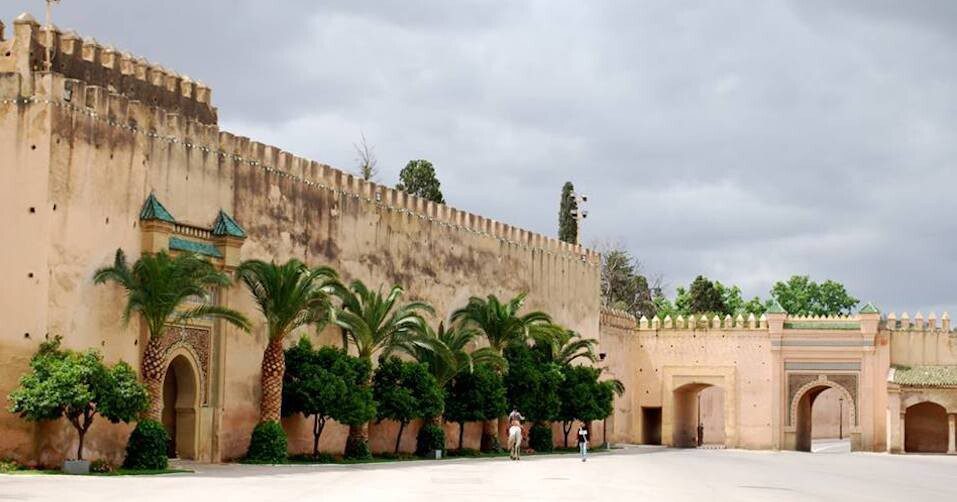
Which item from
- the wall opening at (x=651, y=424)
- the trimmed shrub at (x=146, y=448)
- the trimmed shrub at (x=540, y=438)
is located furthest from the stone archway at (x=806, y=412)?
the trimmed shrub at (x=146, y=448)

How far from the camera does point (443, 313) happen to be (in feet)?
118

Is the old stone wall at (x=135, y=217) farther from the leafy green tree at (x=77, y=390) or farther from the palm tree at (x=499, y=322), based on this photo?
the palm tree at (x=499, y=322)

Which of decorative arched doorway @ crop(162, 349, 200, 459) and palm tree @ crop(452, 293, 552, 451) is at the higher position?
palm tree @ crop(452, 293, 552, 451)

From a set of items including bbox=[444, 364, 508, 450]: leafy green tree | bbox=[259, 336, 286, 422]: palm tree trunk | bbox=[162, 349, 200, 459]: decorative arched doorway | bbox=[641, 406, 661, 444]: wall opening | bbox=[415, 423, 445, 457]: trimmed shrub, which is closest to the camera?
bbox=[162, 349, 200, 459]: decorative arched doorway

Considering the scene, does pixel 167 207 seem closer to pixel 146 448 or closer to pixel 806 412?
pixel 146 448

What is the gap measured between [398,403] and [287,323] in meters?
4.36

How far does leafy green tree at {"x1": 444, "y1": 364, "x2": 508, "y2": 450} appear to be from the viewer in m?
34.0

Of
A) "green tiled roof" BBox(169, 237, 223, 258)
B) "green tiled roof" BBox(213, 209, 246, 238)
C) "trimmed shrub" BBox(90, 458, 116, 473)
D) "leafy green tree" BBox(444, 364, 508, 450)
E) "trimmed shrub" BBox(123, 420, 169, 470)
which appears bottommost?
"trimmed shrub" BBox(90, 458, 116, 473)

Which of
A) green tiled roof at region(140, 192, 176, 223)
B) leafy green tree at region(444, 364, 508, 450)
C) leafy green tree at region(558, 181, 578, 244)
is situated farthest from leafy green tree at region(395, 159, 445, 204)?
green tiled roof at region(140, 192, 176, 223)

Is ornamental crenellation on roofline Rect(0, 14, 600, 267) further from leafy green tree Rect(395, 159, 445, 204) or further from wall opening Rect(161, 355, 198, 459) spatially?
leafy green tree Rect(395, 159, 445, 204)

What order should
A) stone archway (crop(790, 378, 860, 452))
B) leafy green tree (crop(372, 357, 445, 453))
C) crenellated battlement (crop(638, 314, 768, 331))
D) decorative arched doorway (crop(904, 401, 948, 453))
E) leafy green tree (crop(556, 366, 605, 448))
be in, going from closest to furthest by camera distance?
leafy green tree (crop(372, 357, 445, 453)), leafy green tree (crop(556, 366, 605, 448)), stone archway (crop(790, 378, 860, 452)), decorative arched doorway (crop(904, 401, 948, 453)), crenellated battlement (crop(638, 314, 768, 331))

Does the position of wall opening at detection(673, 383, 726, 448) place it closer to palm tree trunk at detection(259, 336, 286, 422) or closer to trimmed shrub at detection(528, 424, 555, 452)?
trimmed shrub at detection(528, 424, 555, 452)

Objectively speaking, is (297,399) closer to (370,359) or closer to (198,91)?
(370,359)

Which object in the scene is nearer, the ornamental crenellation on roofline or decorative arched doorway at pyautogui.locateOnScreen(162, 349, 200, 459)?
the ornamental crenellation on roofline
